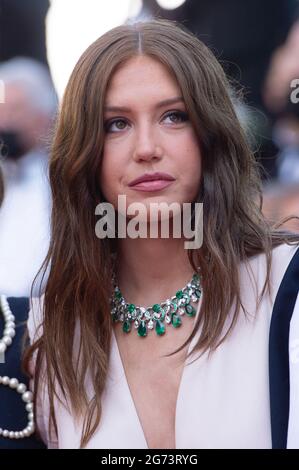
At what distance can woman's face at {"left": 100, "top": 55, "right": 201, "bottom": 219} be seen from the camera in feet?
5.54

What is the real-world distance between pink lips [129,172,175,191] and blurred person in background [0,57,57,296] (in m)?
0.98

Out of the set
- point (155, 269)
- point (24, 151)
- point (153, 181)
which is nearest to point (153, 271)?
point (155, 269)

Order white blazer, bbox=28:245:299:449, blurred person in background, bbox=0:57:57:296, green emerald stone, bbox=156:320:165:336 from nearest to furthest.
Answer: white blazer, bbox=28:245:299:449, green emerald stone, bbox=156:320:165:336, blurred person in background, bbox=0:57:57:296

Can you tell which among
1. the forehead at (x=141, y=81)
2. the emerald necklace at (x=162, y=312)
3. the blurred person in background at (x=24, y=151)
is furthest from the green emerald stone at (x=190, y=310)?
the blurred person in background at (x=24, y=151)

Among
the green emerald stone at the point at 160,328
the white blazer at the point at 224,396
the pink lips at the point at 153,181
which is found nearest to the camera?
the white blazer at the point at 224,396

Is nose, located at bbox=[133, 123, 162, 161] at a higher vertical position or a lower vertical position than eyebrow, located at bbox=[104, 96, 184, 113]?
lower

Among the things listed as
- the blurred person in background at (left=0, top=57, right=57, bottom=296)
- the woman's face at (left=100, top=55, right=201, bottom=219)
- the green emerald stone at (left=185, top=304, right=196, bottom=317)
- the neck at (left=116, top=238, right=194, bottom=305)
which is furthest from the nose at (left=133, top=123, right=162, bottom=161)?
the blurred person in background at (left=0, top=57, right=57, bottom=296)

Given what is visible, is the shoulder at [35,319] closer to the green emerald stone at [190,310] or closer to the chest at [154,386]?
the chest at [154,386]

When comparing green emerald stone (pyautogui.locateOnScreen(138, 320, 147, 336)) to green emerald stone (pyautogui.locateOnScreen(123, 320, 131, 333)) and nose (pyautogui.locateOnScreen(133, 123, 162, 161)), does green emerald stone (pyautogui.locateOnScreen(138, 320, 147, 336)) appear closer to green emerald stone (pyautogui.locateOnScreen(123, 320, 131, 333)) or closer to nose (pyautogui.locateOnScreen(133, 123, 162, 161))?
green emerald stone (pyautogui.locateOnScreen(123, 320, 131, 333))

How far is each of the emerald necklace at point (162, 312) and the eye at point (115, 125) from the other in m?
0.35

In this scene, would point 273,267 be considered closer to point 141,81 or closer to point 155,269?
point 155,269

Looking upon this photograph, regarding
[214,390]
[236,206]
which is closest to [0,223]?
[236,206]

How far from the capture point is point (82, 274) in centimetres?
182

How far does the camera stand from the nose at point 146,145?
1661 millimetres
